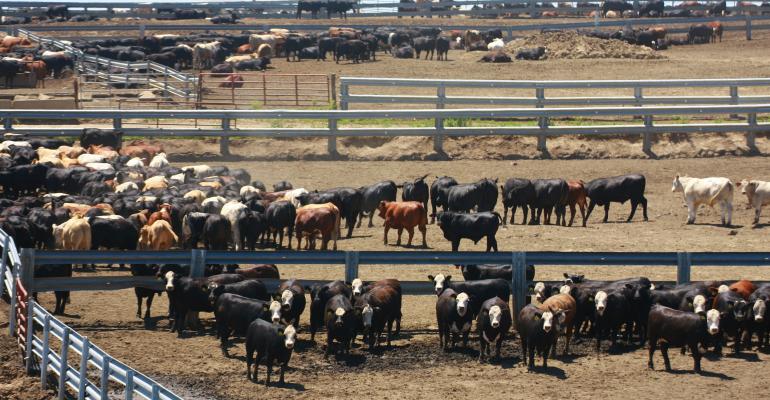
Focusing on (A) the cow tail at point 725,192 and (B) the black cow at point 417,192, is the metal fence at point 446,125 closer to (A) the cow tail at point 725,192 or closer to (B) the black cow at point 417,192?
(B) the black cow at point 417,192

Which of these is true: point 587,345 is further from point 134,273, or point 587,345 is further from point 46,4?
point 46,4

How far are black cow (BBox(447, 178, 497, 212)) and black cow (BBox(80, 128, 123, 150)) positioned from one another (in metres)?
11.1

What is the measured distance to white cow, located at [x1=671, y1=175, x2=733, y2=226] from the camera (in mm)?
23812

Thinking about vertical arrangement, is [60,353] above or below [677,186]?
below

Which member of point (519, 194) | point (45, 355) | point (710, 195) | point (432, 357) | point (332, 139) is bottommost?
point (432, 357)

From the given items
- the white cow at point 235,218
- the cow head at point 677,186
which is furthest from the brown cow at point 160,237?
the cow head at point 677,186

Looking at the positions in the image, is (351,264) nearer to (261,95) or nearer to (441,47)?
(261,95)

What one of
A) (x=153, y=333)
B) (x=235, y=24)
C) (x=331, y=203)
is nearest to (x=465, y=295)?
(x=153, y=333)

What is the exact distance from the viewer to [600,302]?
15945 mm

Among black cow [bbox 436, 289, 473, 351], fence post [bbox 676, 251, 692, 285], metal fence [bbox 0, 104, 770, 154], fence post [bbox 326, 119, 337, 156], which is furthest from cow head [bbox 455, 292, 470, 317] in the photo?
fence post [bbox 326, 119, 337, 156]

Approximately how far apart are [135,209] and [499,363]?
31.6ft

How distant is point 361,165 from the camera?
30.7 m

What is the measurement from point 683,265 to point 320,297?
4.98 meters

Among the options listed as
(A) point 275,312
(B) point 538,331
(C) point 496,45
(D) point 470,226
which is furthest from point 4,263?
(C) point 496,45
